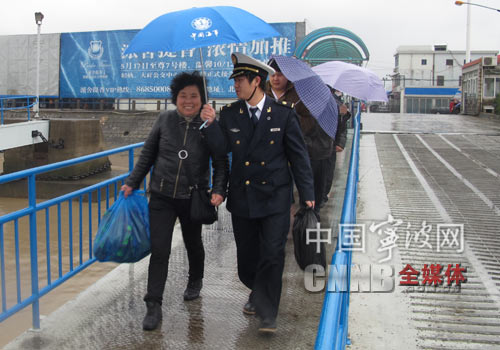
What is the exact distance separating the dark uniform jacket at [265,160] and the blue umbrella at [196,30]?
478mm

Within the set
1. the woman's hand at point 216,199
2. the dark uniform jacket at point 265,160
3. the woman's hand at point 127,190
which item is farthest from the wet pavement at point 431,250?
the woman's hand at point 127,190

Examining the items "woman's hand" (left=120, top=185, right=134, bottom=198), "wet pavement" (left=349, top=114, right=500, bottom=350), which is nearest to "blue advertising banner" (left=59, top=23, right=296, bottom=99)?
"wet pavement" (left=349, top=114, right=500, bottom=350)

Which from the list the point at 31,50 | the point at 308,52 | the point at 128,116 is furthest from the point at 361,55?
the point at 31,50

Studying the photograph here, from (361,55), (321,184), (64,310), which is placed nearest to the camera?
(64,310)

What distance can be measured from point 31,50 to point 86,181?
702 inches

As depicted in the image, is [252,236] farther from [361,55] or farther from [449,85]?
[449,85]

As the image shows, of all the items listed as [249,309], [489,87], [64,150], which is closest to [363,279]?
[249,309]

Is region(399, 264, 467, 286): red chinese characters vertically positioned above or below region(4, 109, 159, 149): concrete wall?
below

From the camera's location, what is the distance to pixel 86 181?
19719 mm

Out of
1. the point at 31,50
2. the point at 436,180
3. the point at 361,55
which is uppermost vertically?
the point at 31,50

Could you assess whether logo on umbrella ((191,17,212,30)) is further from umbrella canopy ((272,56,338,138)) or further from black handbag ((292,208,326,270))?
black handbag ((292,208,326,270))

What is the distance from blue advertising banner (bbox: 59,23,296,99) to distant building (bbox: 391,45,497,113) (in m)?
39.8

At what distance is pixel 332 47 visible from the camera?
1622cm

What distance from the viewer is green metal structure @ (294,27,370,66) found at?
48.5 feet
